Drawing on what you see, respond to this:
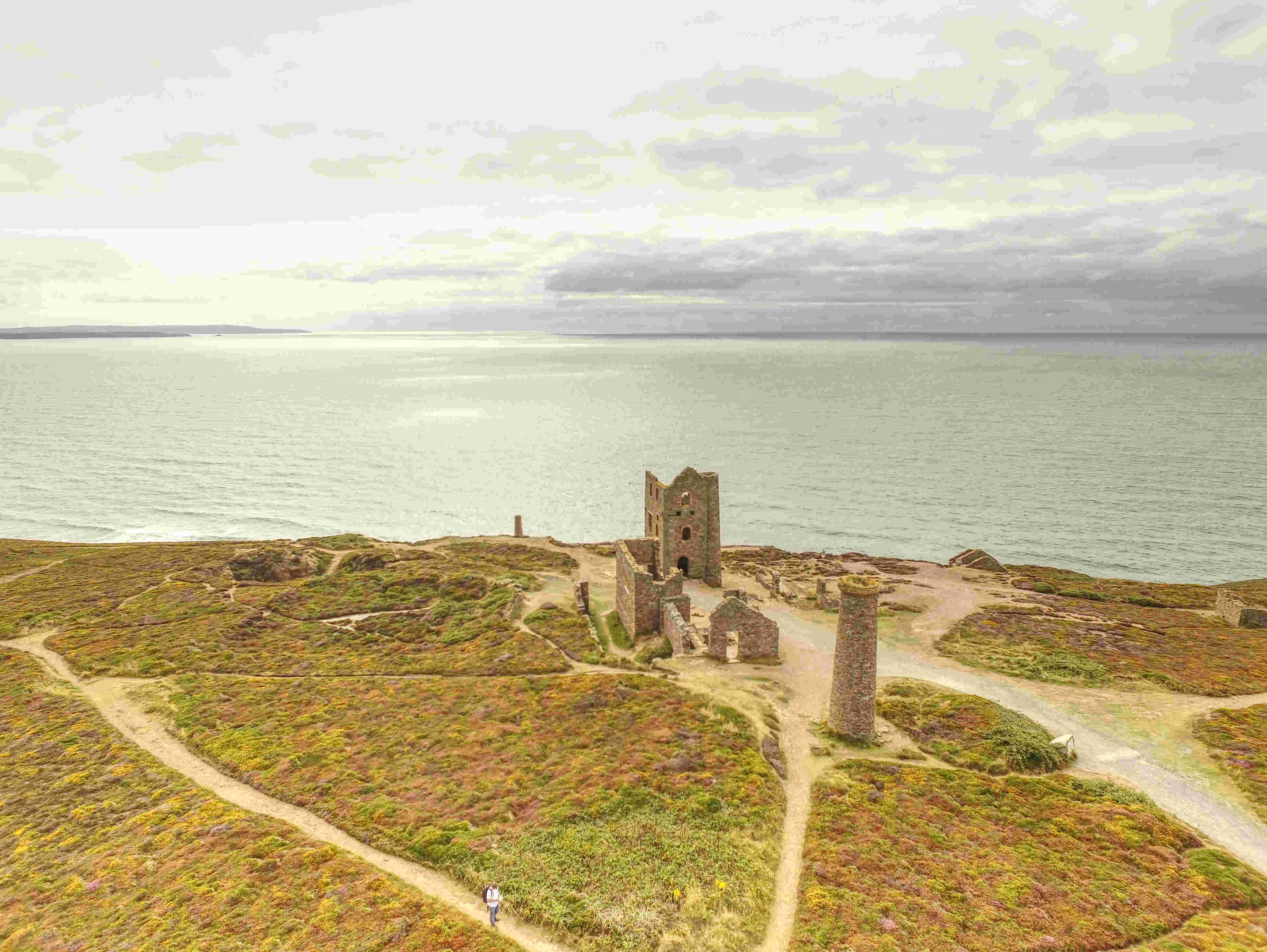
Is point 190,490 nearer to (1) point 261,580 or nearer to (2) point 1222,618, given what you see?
(1) point 261,580

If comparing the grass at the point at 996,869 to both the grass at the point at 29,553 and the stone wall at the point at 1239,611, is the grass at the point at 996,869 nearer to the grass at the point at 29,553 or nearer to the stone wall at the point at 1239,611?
the stone wall at the point at 1239,611

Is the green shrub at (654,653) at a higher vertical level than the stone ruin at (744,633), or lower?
lower

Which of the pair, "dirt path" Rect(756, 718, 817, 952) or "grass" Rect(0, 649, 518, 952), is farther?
"dirt path" Rect(756, 718, 817, 952)

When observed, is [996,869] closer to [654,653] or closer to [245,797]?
[654,653]

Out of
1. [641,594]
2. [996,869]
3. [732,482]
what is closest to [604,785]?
[996,869]

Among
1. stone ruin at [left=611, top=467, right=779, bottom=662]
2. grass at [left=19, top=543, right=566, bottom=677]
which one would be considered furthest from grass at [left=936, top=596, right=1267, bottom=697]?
grass at [left=19, top=543, right=566, bottom=677]

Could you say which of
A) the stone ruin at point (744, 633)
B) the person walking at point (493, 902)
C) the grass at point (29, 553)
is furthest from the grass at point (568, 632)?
the grass at point (29, 553)

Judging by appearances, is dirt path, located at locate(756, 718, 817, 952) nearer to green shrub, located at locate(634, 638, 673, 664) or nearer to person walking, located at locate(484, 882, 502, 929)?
person walking, located at locate(484, 882, 502, 929)
